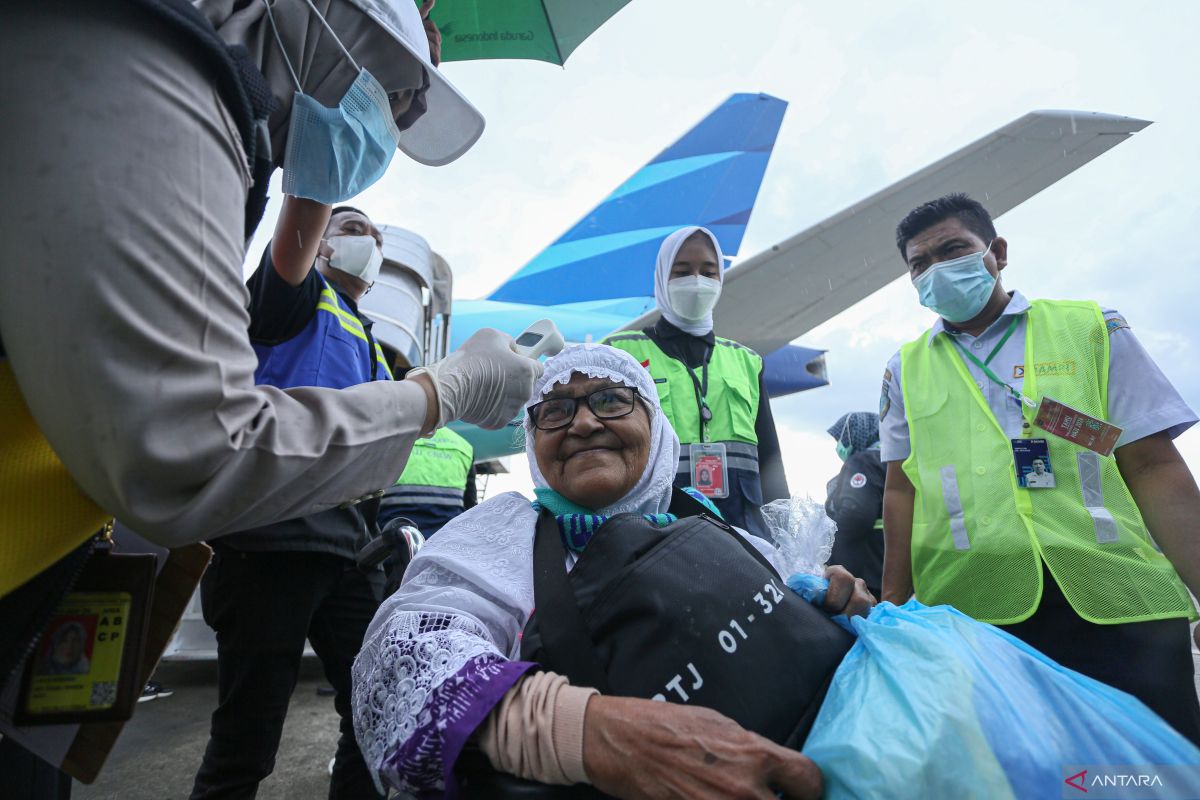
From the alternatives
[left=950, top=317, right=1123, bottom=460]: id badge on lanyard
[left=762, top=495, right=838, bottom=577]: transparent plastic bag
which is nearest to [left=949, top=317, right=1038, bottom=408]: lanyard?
[left=950, top=317, right=1123, bottom=460]: id badge on lanyard

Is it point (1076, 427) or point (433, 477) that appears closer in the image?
point (1076, 427)

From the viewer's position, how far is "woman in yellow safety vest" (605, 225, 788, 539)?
8.41 feet

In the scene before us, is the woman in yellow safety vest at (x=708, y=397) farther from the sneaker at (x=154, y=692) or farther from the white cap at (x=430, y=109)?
the sneaker at (x=154, y=692)

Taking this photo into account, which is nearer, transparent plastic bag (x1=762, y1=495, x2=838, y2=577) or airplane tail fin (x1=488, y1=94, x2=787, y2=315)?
transparent plastic bag (x1=762, y1=495, x2=838, y2=577)

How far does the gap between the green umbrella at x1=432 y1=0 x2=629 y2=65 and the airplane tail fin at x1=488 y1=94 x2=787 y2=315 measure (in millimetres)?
8650

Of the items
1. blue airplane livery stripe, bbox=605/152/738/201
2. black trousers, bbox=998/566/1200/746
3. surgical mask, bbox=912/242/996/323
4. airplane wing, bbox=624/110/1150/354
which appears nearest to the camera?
black trousers, bbox=998/566/1200/746

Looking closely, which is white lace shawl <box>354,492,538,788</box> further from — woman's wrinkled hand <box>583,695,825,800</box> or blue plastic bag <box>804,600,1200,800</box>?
blue plastic bag <box>804,600,1200,800</box>

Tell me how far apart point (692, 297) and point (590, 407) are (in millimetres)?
1560

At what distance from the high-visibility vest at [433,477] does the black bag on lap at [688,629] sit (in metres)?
2.38

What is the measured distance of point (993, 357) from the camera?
2.06 m

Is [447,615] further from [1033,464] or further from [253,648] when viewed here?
[1033,464]

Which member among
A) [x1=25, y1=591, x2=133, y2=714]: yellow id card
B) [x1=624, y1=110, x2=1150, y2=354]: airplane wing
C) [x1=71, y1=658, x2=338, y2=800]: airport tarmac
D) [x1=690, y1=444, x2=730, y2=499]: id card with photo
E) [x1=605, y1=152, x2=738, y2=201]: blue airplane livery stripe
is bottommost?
[x1=71, y1=658, x2=338, y2=800]: airport tarmac

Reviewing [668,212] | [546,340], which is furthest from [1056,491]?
[668,212]

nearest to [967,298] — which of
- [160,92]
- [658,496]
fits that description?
[658,496]
